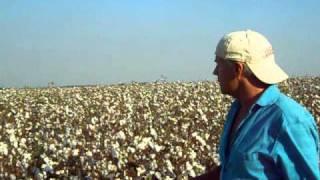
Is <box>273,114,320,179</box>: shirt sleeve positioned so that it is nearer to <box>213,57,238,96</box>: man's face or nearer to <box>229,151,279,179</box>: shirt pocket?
<box>229,151,279,179</box>: shirt pocket

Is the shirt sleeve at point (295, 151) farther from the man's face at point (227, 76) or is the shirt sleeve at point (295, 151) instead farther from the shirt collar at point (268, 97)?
the man's face at point (227, 76)

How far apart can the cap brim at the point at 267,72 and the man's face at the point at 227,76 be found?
0.34 feet

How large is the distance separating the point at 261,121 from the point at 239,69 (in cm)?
29

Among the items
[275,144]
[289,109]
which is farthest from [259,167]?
[289,109]

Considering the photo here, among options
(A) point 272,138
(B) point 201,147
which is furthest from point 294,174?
(B) point 201,147

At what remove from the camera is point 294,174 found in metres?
3.38

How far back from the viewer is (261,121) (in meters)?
3.47

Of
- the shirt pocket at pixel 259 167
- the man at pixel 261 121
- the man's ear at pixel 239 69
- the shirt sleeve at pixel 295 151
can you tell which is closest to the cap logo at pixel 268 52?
the man at pixel 261 121

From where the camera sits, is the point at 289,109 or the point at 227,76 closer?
the point at 289,109

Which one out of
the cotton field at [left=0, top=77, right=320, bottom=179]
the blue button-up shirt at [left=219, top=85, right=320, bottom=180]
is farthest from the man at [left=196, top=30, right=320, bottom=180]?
the cotton field at [left=0, top=77, right=320, bottom=179]

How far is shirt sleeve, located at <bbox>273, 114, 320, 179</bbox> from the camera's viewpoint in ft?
11.0

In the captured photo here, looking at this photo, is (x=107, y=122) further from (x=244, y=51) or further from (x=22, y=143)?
(x=244, y=51)

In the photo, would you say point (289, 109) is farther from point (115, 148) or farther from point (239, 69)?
point (115, 148)

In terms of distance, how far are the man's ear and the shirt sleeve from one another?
1.07ft
